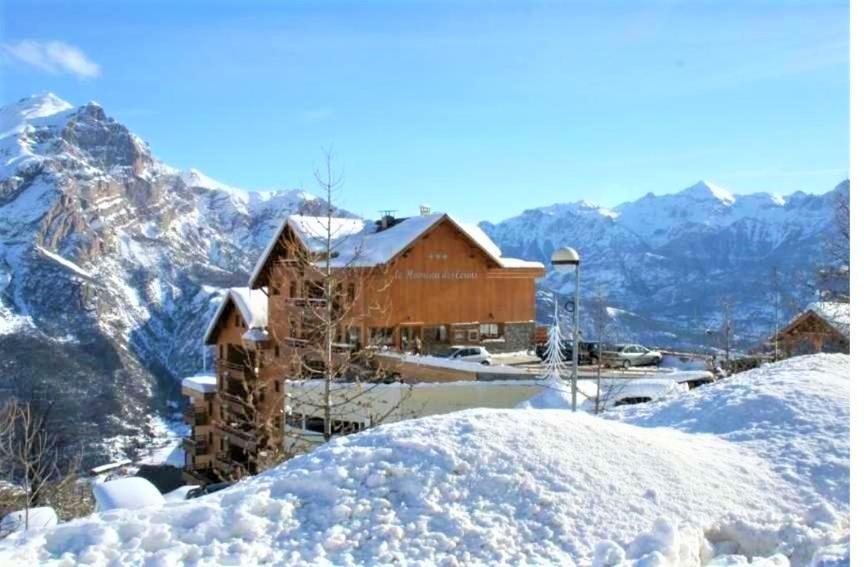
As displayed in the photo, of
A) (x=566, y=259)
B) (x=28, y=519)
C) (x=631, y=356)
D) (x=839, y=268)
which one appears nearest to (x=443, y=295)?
(x=631, y=356)

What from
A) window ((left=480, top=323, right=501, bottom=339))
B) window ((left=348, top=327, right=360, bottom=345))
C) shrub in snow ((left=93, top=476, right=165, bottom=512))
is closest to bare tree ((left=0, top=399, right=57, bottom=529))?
shrub in snow ((left=93, top=476, right=165, bottom=512))

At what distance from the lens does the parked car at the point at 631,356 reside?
27.2 m

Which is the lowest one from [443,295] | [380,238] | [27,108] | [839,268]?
[443,295]

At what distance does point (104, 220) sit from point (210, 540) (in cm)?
10696

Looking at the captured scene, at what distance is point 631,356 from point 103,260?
91831 millimetres

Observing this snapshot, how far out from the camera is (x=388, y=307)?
23.7 meters

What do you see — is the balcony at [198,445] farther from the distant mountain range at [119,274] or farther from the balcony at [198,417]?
the distant mountain range at [119,274]

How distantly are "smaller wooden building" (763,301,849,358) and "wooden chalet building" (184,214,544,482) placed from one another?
844 centimetres

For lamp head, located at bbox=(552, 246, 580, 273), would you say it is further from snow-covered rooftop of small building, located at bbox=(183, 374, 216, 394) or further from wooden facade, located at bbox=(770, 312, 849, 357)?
snow-covered rooftop of small building, located at bbox=(183, 374, 216, 394)

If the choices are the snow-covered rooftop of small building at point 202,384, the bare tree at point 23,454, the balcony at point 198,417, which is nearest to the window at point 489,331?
the snow-covered rooftop of small building at point 202,384

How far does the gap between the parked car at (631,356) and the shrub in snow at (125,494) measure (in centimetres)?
2077

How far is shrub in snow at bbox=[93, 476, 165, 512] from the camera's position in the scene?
23.6ft

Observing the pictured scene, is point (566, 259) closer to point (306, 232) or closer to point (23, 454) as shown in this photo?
point (306, 232)

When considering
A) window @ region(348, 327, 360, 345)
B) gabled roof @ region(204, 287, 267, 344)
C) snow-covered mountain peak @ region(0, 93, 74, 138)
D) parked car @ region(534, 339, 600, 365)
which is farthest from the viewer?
snow-covered mountain peak @ region(0, 93, 74, 138)
